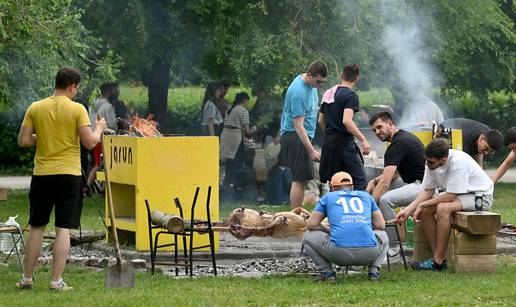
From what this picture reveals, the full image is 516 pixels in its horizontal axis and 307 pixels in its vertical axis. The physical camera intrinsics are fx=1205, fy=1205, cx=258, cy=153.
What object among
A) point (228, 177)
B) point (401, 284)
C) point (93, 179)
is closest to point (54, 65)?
point (93, 179)

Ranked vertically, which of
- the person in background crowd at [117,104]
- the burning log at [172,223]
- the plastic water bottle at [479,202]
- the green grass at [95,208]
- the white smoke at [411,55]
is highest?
the white smoke at [411,55]

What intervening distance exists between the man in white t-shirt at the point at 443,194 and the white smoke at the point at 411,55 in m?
6.80

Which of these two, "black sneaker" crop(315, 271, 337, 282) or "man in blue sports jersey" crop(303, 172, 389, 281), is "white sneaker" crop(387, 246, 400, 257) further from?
"black sneaker" crop(315, 271, 337, 282)

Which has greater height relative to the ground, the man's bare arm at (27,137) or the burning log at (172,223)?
the man's bare arm at (27,137)

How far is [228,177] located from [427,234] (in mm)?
8772

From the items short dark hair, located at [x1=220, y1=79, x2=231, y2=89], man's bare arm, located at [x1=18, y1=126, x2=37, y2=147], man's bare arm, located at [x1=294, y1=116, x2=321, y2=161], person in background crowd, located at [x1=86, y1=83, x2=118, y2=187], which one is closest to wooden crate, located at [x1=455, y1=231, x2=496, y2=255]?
man's bare arm, located at [x1=294, y1=116, x2=321, y2=161]

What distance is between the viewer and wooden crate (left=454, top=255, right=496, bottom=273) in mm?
10555

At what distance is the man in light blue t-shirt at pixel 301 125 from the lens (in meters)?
13.6

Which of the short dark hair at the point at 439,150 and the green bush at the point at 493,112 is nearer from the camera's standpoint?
the short dark hair at the point at 439,150

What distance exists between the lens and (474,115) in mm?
29156

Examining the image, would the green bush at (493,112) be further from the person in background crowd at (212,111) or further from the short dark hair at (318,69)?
the short dark hair at (318,69)

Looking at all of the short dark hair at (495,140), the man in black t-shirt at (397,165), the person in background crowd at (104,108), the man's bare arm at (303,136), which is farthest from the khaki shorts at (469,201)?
the person in background crowd at (104,108)

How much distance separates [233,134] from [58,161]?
9.85 metres

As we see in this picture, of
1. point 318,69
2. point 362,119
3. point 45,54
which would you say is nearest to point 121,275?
point 318,69
